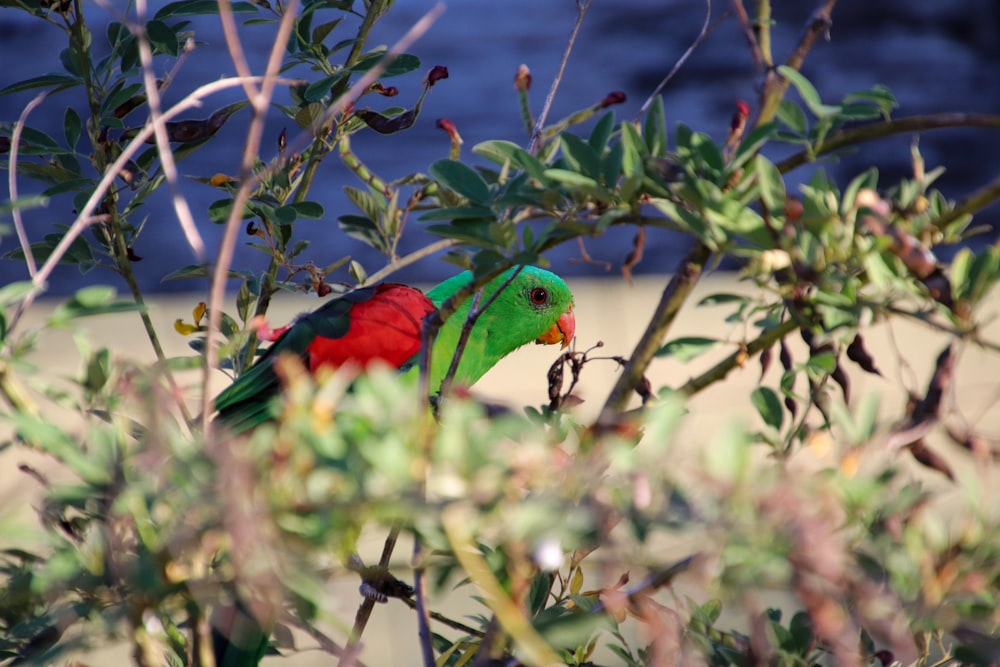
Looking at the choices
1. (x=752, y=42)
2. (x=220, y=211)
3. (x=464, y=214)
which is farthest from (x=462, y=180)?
(x=220, y=211)

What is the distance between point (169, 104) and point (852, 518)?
328 centimetres

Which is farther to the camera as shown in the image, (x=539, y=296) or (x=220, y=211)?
(x=539, y=296)

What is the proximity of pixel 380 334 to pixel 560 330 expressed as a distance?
47 centimetres

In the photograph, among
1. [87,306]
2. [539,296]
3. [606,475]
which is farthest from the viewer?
[539,296]

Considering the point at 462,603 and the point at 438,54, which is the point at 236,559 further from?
the point at 438,54

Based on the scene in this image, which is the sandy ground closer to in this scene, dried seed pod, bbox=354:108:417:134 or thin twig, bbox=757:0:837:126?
dried seed pod, bbox=354:108:417:134

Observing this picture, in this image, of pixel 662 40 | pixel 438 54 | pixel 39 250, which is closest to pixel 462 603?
pixel 39 250

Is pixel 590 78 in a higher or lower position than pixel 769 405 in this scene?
lower

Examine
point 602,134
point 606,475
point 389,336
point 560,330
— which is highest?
point 602,134

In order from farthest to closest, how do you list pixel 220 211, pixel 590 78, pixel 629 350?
pixel 590 78
pixel 629 350
pixel 220 211

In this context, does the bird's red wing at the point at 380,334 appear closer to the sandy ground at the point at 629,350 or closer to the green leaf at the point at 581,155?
the green leaf at the point at 581,155

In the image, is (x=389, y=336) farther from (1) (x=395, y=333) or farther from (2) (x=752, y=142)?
(2) (x=752, y=142)

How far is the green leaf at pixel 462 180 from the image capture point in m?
0.89

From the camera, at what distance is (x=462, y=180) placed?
0.90 meters
